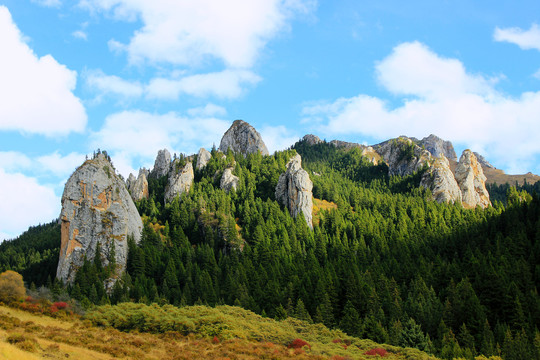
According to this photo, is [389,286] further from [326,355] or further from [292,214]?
[292,214]

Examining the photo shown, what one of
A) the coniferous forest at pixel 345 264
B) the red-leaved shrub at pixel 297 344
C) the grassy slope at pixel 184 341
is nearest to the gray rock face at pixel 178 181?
the coniferous forest at pixel 345 264

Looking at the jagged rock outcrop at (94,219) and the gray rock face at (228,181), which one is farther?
the gray rock face at (228,181)

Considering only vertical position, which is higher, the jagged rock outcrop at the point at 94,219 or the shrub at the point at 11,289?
the jagged rock outcrop at the point at 94,219

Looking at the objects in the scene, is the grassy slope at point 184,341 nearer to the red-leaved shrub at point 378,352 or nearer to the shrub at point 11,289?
the red-leaved shrub at point 378,352

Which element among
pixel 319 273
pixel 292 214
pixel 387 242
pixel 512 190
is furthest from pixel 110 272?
pixel 512 190

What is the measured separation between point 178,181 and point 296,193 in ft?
155

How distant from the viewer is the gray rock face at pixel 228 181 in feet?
584

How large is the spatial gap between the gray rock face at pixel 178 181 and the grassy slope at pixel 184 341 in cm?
10039

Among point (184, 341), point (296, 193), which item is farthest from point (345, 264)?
point (184, 341)

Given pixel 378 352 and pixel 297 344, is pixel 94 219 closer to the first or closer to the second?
pixel 297 344

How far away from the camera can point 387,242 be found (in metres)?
132

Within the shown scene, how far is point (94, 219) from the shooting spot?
134750 mm

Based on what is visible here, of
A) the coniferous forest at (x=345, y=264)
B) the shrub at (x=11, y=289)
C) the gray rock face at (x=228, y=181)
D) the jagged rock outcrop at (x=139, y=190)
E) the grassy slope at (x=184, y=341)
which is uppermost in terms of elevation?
the gray rock face at (x=228, y=181)

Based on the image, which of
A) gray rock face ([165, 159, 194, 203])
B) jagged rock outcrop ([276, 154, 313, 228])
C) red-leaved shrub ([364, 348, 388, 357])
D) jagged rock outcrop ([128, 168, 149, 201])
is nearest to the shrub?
red-leaved shrub ([364, 348, 388, 357])
